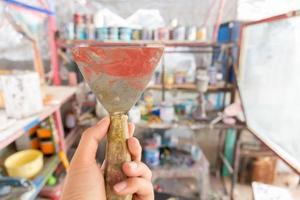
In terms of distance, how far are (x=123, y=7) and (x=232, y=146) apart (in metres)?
1.72

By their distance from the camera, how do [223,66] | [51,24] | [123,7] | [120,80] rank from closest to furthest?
1. [120,80]
2. [123,7]
3. [51,24]
4. [223,66]

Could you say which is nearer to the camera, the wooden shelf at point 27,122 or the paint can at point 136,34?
the wooden shelf at point 27,122

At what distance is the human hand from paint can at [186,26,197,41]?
1.30 m

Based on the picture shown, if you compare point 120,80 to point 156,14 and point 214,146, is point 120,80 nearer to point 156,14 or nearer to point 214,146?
point 156,14

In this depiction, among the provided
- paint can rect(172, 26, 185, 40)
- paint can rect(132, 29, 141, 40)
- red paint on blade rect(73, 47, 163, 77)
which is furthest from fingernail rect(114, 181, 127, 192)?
paint can rect(172, 26, 185, 40)

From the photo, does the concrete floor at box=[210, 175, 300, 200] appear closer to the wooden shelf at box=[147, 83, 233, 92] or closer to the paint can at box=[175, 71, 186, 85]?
the wooden shelf at box=[147, 83, 233, 92]

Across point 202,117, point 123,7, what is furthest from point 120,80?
point 202,117

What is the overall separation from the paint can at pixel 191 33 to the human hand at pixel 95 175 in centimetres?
130

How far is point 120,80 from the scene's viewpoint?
486mm

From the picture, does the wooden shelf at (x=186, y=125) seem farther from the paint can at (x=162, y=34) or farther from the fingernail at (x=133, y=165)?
the fingernail at (x=133, y=165)

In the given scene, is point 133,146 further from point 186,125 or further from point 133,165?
point 186,125

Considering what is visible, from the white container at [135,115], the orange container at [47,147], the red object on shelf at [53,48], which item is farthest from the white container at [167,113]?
the red object on shelf at [53,48]

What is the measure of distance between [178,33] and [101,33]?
Answer: 23.5 inches

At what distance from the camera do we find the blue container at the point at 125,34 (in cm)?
147
